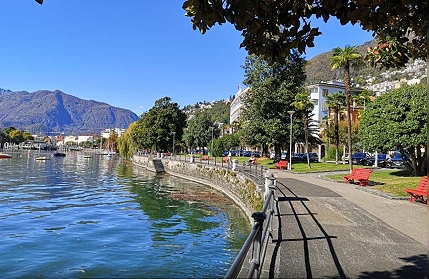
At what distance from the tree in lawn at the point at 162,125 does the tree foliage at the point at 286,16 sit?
67942 mm

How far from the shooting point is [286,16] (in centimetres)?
493

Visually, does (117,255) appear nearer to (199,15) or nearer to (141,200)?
(199,15)

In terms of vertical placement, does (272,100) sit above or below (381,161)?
above

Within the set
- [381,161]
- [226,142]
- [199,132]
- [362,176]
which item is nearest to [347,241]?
[362,176]

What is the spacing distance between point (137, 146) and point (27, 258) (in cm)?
7274

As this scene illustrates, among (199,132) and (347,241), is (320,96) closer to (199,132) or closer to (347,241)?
(199,132)

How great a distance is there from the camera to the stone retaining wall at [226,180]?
1707cm

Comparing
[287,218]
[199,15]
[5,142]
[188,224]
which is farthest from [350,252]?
[5,142]

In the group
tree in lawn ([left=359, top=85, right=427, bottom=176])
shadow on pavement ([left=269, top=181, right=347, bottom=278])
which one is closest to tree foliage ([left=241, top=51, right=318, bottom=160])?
tree in lawn ([left=359, top=85, right=427, bottom=176])

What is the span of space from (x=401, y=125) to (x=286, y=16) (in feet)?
64.2

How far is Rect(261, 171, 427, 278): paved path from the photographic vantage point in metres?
5.69

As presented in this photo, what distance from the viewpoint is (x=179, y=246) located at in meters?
12.2

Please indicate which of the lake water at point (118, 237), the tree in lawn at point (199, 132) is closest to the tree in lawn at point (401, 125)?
the lake water at point (118, 237)

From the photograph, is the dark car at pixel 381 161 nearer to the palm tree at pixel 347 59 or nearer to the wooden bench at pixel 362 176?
the palm tree at pixel 347 59
